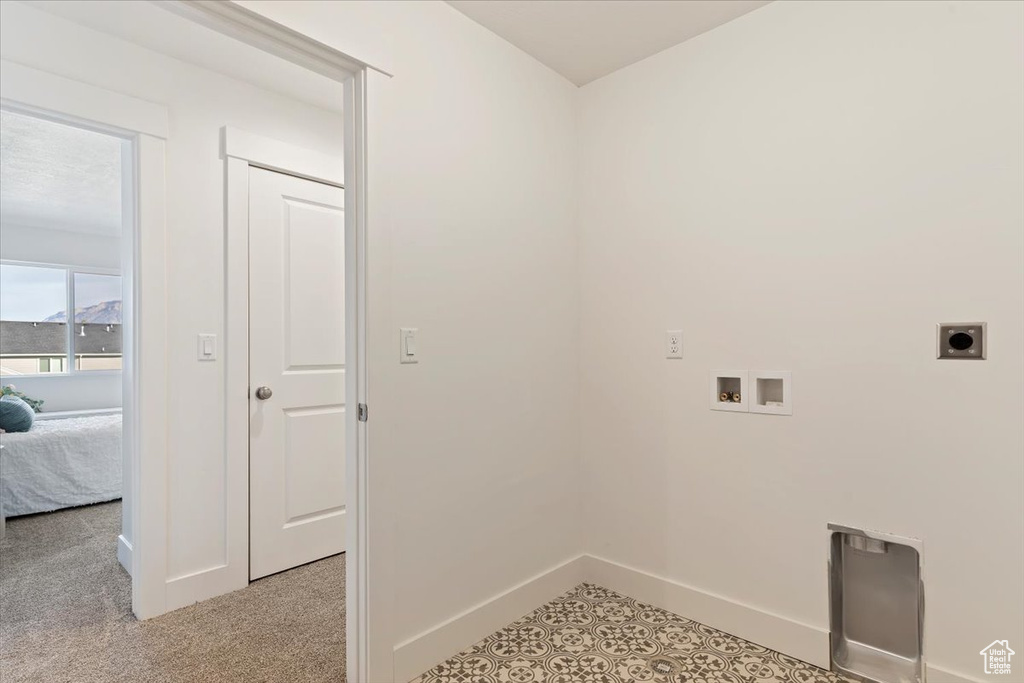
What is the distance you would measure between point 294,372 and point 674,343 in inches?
73.2

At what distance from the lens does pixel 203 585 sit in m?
2.29

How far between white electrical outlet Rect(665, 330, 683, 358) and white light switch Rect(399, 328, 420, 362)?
1.05 m

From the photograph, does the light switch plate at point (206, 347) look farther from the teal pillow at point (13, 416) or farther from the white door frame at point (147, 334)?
the teal pillow at point (13, 416)

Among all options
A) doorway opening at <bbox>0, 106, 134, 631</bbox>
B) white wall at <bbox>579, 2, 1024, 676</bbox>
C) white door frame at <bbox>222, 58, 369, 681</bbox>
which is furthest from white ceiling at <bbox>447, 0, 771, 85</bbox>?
doorway opening at <bbox>0, 106, 134, 631</bbox>

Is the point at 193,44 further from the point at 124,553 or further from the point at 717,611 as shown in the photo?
the point at 717,611

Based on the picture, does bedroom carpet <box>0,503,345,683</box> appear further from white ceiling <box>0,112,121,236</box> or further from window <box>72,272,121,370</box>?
window <box>72,272,121,370</box>

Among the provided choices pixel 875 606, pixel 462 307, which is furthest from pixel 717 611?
pixel 462 307

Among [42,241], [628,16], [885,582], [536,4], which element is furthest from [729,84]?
[42,241]

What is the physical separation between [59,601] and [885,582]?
3276mm

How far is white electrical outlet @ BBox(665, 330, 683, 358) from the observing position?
216cm

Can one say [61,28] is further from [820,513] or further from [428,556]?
[820,513]

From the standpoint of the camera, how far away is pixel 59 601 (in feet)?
7.54

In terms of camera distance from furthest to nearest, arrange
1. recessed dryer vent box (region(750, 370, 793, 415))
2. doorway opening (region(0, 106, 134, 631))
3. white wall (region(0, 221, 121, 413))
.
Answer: white wall (region(0, 221, 121, 413))
doorway opening (region(0, 106, 134, 631))
recessed dryer vent box (region(750, 370, 793, 415))

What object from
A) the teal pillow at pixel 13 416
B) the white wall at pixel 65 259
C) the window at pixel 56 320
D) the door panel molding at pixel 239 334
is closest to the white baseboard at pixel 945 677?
the door panel molding at pixel 239 334
